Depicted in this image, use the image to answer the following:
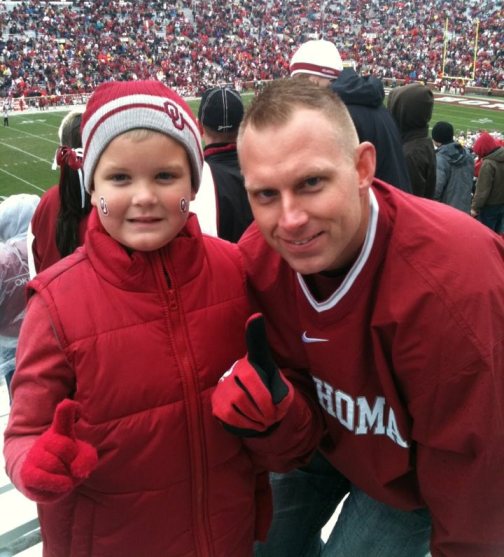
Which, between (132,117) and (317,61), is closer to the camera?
(132,117)

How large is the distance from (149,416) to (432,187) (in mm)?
3494

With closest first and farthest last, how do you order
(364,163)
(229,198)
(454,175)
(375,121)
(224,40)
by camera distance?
(364,163)
(229,198)
(375,121)
(454,175)
(224,40)

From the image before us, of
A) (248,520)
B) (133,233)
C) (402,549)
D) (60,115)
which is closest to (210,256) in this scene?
(133,233)

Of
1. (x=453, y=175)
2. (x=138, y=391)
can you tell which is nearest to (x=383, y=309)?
(x=138, y=391)

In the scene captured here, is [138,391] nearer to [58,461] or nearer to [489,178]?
[58,461]

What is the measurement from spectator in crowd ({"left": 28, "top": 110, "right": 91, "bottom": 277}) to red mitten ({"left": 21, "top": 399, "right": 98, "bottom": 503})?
3.65 ft

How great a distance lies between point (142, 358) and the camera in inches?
55.1

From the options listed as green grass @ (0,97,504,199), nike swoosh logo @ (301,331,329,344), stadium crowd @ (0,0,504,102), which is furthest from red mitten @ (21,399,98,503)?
stadium crowd @ (0,0,504,102)

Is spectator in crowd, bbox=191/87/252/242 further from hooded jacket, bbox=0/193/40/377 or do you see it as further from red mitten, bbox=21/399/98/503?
red mitten, bbox=21/399/98/503

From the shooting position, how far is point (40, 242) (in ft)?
7.65

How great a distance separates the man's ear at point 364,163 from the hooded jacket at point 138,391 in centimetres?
45

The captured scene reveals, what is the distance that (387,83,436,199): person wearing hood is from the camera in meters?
3.97

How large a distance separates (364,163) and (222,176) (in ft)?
3.91

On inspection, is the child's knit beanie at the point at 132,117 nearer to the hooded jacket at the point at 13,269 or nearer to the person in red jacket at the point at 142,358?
the person in red jacket at the point at 142,358
